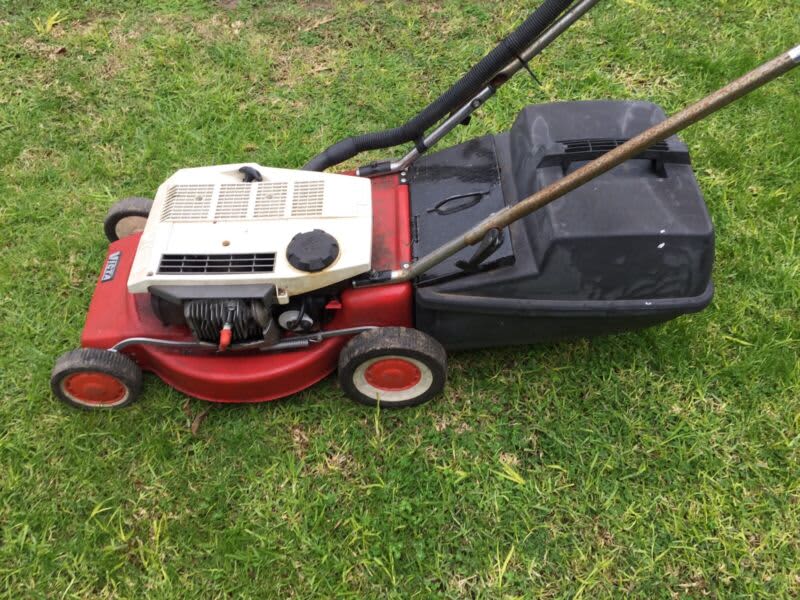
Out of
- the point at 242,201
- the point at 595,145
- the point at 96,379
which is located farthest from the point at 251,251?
the point at 595,145

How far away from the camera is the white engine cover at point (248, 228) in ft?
5.78

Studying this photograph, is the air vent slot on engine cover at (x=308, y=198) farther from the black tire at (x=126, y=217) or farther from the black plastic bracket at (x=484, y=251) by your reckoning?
the black tire at (x=126, y=217)

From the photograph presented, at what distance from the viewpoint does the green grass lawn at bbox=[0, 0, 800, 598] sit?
1.88 metres

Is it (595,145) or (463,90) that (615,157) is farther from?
(463,90)

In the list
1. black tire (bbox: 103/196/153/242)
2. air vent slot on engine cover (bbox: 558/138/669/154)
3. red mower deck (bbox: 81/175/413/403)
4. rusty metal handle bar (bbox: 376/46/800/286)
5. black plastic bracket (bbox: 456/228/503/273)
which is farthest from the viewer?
black tire (bbox: 103/196/153/242)

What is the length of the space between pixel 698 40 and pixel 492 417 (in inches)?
94.7

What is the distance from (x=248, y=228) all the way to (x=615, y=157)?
978 mm

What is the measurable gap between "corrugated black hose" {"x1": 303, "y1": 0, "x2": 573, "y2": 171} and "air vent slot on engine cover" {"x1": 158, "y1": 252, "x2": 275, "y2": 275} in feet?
1.88

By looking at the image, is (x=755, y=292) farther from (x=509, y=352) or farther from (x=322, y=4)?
(x=322, y=4)

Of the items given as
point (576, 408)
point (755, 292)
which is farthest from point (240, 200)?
point (755, 292)

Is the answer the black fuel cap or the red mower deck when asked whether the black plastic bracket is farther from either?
the black fuel cap

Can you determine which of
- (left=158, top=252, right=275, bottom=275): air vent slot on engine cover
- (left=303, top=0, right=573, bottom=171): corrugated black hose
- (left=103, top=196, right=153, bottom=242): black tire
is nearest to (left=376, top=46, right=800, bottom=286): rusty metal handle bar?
(left=158, top=252, right=275, bottom=275): air vent slot on engine cover

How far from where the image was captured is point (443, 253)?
5.74ft

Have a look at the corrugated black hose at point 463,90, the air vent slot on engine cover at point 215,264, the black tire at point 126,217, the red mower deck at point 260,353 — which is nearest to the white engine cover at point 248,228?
the air vent slot on engine cover at point 215,264
